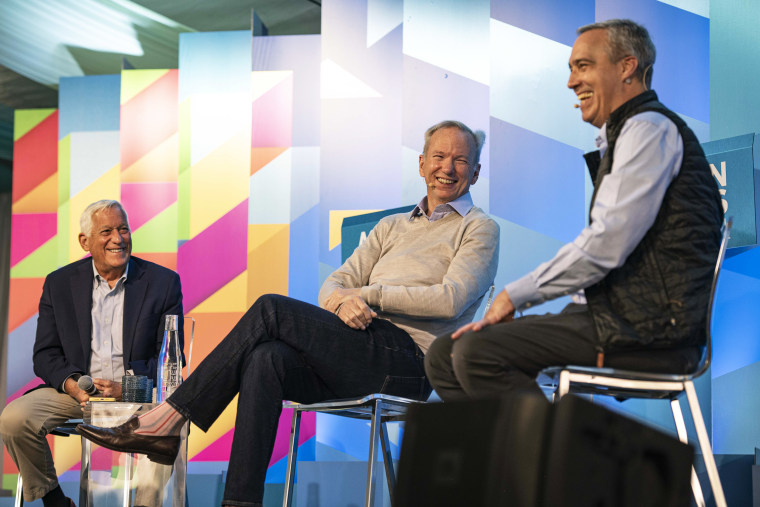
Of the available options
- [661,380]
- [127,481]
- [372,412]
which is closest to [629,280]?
[661,380]

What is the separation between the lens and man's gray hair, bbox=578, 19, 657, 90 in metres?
2.03

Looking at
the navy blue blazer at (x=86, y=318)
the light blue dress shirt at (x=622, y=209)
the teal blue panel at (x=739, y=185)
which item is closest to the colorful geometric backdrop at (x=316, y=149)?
the teal blue panel at (x=739, y=185)

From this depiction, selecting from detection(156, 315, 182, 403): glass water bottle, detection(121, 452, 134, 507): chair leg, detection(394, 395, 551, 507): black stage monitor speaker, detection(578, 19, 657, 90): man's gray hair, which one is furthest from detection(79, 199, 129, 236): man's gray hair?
detection(394, 395, 551, 507): black stage monitor speaker

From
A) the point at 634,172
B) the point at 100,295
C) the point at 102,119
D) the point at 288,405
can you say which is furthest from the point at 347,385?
the point at 102,119

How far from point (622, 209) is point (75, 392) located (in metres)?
2.26

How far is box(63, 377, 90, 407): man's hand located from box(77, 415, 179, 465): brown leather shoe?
92cm

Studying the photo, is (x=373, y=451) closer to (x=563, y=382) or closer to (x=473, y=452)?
(x=563, y=382)

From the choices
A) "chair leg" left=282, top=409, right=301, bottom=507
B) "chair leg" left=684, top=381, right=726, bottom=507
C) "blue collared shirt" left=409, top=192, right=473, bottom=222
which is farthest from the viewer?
"blue collared shirt" left=409, top=192, right=473, bottom=222

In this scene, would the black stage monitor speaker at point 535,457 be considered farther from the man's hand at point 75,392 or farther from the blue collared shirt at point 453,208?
the man's hand at point 75,392

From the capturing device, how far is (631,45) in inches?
79.9

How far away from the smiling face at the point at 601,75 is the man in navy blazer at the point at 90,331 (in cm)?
202

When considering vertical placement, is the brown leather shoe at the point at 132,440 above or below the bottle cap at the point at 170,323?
below

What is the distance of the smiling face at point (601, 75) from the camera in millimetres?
2037

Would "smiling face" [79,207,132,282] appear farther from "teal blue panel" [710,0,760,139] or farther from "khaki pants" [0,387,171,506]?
"teal blue panel" [710,0,760,139]
